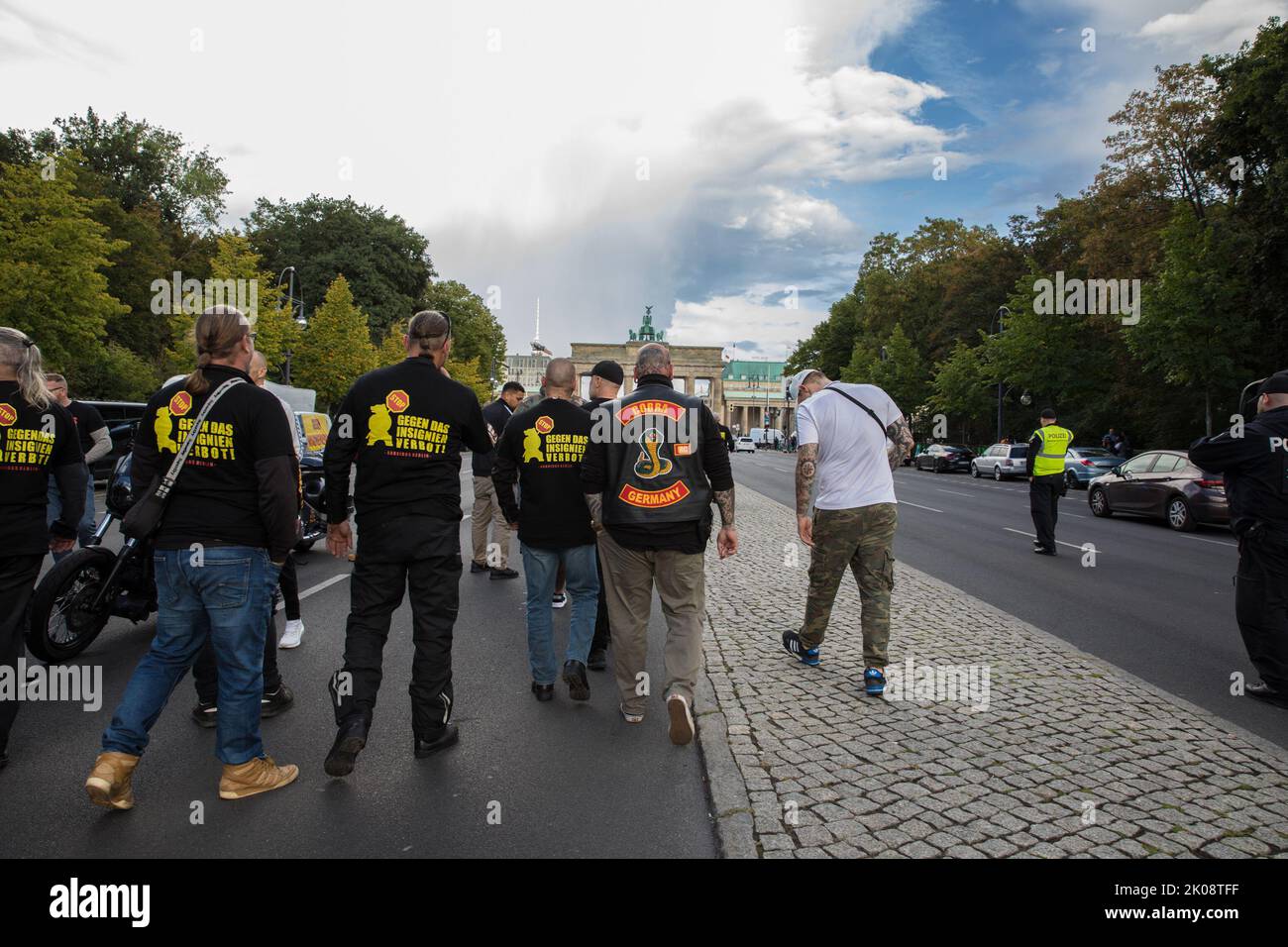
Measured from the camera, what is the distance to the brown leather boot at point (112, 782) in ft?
10.6

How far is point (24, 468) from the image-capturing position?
3.97 meters

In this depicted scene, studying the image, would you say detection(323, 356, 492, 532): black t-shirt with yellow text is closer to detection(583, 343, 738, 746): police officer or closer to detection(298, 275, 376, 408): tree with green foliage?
detection(583, 343, 738, 746): police officer

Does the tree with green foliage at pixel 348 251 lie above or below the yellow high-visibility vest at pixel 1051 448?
above

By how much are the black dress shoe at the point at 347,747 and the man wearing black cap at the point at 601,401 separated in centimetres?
169

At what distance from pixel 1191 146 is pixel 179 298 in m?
45.6

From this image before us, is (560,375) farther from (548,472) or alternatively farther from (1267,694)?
(1267,694)

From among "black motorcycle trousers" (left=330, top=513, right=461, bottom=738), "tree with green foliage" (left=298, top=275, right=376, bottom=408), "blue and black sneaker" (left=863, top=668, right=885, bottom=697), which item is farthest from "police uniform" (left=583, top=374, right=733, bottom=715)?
"tree with green foliage" (left=298, top=275, right=376, bottom=408)

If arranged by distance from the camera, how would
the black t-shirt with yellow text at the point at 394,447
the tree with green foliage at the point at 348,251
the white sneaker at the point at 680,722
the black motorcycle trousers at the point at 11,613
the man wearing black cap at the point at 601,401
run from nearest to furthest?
the black motorcycle trousers at the point at 11,613 → the black t-shirt with yellow text at the point at 394,447 → the white sneaker at the point at 680,722 → the man wearing black cap at the point at 601,401 → the tree with green foliage at the point at 348,251

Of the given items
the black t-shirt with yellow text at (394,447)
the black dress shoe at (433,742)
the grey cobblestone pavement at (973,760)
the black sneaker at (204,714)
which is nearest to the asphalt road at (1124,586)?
the grey cobblestone pavement at (973,760)

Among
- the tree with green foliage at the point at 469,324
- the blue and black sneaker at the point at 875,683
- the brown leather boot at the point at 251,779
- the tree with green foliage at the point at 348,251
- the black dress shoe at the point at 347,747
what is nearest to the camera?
the brown leather boot at the point at 251,779

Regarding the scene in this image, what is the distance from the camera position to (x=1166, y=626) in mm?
7148

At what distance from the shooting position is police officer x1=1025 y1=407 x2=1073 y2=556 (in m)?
11.0

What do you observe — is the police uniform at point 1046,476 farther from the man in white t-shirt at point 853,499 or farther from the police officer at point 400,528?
the police officer at point 400,528

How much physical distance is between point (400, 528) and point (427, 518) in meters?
0.13
